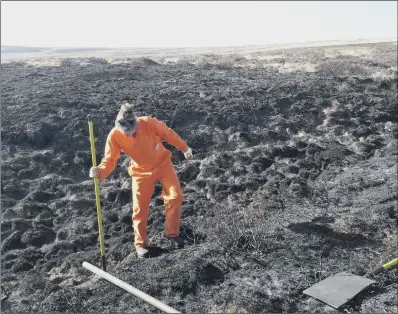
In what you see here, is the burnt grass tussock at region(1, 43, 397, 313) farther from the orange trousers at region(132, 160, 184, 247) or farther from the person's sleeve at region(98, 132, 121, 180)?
the person's sleeve at region(98, 132, 121, 180)

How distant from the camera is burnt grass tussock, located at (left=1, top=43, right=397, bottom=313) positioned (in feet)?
14.4

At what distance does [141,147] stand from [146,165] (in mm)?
215

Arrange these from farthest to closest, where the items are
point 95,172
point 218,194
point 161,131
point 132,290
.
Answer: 1. point 218,194
2. point 161,131
3. point 95,172
4. point 132,290

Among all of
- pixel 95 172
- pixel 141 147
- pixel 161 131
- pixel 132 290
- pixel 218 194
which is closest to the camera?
pixel 132 290

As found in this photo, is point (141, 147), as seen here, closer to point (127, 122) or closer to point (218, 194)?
point (127, 122)

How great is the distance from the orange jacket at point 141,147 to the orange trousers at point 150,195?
0.09 m

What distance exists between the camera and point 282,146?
29.5 ft

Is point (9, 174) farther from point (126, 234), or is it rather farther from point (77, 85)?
point (77, 85)

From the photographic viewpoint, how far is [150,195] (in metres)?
5.18

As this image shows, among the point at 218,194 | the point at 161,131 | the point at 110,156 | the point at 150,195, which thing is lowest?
the point at 218,194

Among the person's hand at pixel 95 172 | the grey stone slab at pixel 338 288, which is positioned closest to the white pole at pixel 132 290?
the person's hand at pixel 95 172

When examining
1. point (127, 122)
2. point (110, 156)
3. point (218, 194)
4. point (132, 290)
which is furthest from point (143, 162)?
point (218, 194)

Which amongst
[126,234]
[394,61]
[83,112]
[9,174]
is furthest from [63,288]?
[394,61]

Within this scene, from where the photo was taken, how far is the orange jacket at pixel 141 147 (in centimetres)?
499
